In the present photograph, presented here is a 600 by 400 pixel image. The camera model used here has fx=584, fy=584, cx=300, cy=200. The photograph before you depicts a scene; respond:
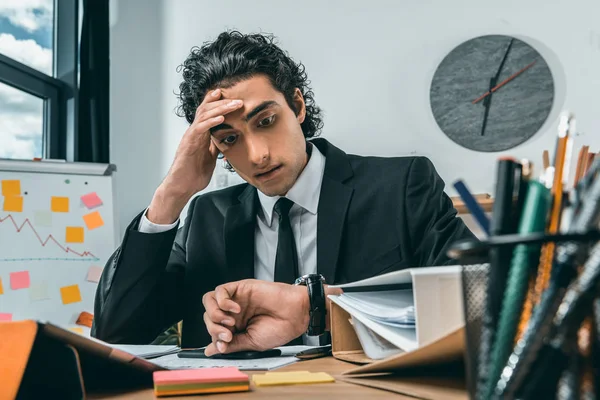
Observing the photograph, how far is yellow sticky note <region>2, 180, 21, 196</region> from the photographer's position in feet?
6.87

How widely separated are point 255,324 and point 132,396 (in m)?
0.37

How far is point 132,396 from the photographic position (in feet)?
1.78

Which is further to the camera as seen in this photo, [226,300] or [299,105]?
[299,105]

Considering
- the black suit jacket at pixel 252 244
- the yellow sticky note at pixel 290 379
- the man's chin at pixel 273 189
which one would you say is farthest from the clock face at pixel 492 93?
the yellow sticky note at pixel 290 379

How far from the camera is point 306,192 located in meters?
1.47

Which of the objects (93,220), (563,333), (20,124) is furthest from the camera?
(20,124)

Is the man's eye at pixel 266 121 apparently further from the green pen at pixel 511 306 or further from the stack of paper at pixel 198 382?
the green pen at pixel 511 306

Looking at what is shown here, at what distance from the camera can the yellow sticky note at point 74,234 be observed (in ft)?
7.30

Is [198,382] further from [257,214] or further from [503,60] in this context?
[503,60]

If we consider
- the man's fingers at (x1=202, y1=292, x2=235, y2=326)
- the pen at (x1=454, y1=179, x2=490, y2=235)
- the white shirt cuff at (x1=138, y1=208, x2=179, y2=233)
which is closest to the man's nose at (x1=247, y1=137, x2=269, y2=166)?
the white shirt cuff at (x1=138, y1=208, x2=179, y2=233)

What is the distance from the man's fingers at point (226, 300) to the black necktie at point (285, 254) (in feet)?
1.49

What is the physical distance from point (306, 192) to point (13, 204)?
1.23 metres

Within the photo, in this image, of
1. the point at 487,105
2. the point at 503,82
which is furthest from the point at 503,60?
the point at 487,105

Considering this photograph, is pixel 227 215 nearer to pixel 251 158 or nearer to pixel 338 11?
pixel 251 158
